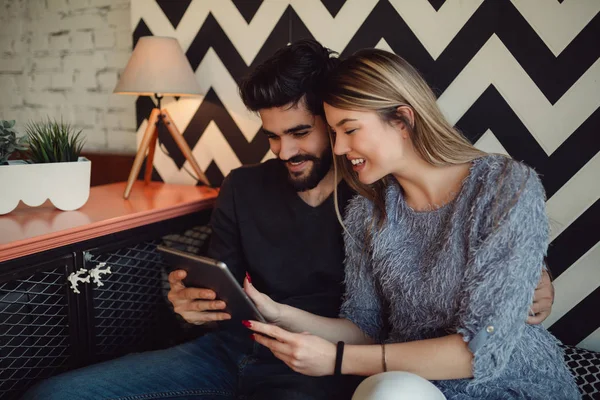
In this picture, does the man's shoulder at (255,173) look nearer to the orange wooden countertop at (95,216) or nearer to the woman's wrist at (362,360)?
the orange wooden countertop at (95,216)

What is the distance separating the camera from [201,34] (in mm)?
1968

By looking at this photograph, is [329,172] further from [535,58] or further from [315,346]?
[535,58]

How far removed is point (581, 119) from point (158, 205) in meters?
1.33

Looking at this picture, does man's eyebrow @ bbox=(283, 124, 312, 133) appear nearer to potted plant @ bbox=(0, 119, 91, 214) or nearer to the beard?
the beard

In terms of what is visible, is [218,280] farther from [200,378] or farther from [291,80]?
[291,80]

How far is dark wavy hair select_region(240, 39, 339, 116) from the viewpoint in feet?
4.37

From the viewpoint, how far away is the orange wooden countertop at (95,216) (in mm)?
1212

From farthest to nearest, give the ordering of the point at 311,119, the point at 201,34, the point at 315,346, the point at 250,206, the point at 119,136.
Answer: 1. the point at 119,136
2. the point at 201,34
3. the point at 250,206
4. the point at 311,119
5. the point at 315,346

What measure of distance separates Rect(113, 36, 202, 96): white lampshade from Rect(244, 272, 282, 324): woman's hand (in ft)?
2.80

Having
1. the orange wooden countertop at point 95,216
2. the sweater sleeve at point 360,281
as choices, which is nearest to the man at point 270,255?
the sweater sleeve at point 360,281

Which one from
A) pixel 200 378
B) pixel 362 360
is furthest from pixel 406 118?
pixel 200 378

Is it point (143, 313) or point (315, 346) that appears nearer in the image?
point (315, 346)

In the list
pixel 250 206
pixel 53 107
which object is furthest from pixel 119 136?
pixel 250 206

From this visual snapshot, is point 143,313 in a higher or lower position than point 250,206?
lower
